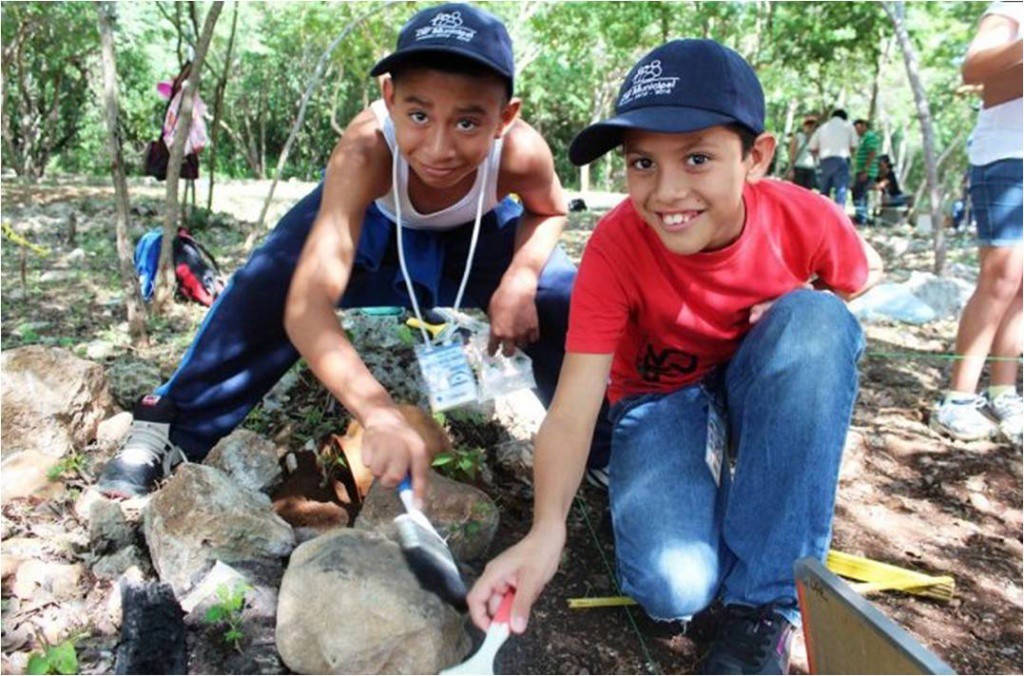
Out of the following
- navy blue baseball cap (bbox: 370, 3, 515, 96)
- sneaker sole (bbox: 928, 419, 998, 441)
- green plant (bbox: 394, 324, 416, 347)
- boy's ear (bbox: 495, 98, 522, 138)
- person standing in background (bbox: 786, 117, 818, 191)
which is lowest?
sneaker sole (bbox: 928, 419, 998, 441)

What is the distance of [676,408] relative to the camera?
197 centimetres

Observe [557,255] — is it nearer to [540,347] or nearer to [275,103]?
[540,347]

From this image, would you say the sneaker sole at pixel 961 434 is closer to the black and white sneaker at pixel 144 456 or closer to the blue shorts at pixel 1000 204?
the blue shorts at pixel 1000 204

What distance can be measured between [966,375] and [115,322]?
368cm

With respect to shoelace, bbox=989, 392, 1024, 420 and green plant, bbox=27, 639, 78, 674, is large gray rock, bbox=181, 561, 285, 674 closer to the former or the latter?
green plant, bbox=27, 639, 78, 674

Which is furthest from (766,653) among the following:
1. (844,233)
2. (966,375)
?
(966,375)

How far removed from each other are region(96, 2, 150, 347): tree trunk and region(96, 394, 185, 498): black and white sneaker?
4.01 ft

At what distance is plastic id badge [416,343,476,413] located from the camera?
82.2 inches

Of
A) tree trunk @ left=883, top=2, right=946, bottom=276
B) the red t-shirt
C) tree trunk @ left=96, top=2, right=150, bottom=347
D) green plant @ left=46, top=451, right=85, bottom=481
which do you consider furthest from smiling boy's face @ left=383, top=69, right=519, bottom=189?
tree trunk @ left=883, top=2, right=946, bottom=276

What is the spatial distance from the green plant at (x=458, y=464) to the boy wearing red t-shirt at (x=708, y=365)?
0.40m

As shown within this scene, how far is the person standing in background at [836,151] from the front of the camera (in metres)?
10.4

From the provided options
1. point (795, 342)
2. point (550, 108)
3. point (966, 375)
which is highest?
point (550, 108)

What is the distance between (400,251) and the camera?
7.20 feet

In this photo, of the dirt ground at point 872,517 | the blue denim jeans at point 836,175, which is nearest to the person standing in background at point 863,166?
the blue denim jeans at point 836,175
